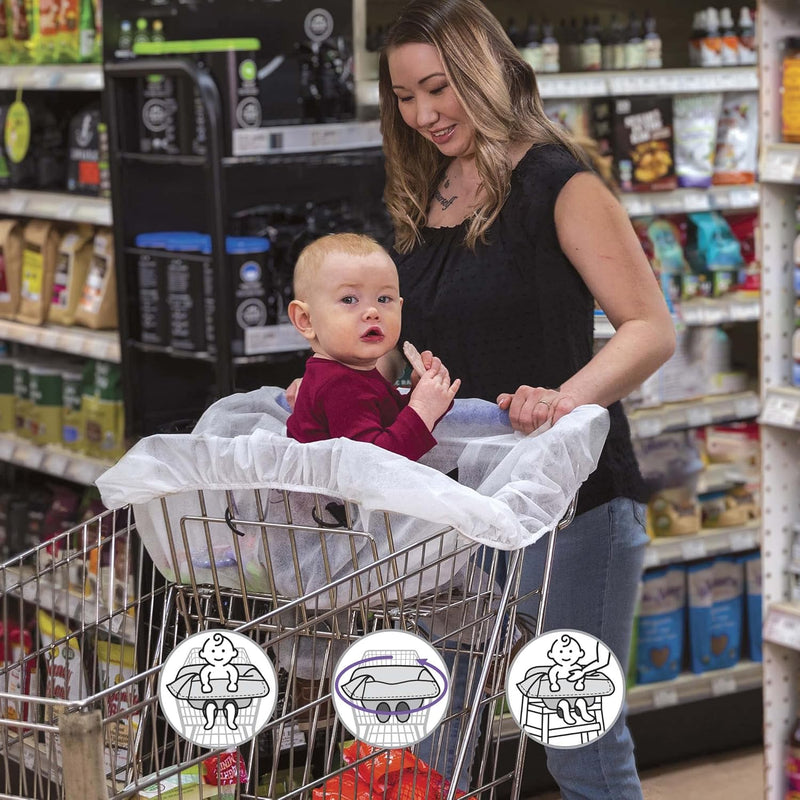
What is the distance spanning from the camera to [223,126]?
287 cm

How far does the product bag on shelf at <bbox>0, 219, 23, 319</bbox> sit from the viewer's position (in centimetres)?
372

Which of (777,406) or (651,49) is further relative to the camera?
(651,49)

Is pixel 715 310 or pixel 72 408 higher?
pixel 715 310

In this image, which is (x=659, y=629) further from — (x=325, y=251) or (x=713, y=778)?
(x=325, y=251)

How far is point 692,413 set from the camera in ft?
11.9

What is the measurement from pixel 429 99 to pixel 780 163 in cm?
111

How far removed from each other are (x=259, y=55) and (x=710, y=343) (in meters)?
1.56

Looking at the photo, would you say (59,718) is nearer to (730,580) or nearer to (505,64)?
(505,64)

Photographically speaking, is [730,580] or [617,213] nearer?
[617,213]

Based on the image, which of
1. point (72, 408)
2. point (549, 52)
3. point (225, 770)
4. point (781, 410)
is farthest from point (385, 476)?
point (72, 408)

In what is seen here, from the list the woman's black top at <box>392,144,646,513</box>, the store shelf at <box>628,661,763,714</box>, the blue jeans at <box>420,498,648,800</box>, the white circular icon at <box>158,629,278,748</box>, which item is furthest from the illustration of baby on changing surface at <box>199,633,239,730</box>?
the store shelf at <box>628,661,763,714</box>

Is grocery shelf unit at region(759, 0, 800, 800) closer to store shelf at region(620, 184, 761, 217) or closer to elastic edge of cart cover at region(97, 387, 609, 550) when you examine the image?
store shelf at region(620, 184, 761, 217)

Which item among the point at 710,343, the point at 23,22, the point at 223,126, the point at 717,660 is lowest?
the point at 717,660

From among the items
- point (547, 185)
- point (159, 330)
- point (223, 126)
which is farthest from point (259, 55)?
point (547, 185)
